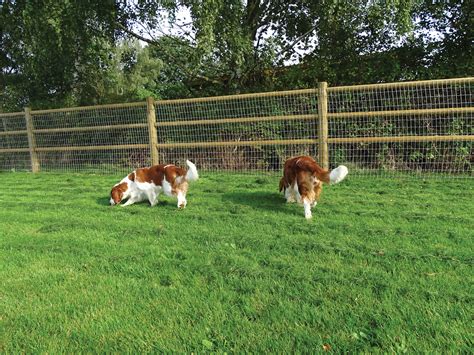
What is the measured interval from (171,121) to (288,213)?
15.9ft

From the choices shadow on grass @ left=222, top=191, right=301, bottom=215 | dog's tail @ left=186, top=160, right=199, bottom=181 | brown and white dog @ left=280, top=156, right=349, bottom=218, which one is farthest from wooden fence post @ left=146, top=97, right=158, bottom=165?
brown and white dog @ left=280, top=156, right=349, bottom=218

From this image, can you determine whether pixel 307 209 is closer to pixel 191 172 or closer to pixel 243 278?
pixel 191 172

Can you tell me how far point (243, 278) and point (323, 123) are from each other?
499 centimetres

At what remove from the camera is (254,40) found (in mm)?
9250

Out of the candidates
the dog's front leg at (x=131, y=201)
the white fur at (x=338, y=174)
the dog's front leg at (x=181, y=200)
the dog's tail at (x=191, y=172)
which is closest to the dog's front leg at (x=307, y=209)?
the white fur at (x=338, y=174)

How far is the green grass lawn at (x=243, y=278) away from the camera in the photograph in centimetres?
218

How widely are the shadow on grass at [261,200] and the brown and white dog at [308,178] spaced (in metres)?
0.21

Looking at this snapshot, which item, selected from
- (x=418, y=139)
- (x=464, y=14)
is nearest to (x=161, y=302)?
(x=418, y=139)

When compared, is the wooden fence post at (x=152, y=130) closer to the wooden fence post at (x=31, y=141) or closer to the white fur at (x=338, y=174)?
the wooden fence post at (x=31, y=141)

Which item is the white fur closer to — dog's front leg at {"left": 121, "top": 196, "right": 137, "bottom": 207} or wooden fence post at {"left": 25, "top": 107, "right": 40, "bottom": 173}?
dog's front leg at {"left": 121, "top": 196, "right": 137, "bottom": 207}

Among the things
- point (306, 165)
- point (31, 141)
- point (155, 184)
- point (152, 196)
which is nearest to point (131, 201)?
point (152, 196)

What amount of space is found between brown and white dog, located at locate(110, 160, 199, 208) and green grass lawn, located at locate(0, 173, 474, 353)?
0.38 metres

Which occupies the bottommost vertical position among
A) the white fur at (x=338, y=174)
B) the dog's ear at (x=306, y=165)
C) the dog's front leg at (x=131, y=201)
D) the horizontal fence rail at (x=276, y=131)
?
the dog's front leg at (x=131, y=201)

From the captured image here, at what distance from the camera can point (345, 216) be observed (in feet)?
15.1
